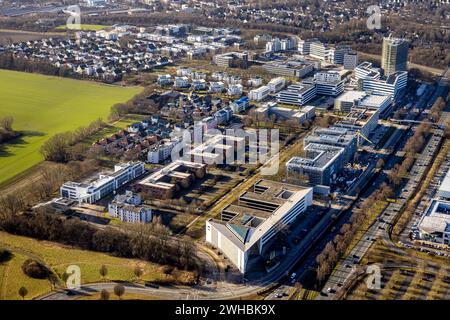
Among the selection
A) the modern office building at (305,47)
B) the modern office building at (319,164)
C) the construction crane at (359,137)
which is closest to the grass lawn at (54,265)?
the modern office building at (319,164)

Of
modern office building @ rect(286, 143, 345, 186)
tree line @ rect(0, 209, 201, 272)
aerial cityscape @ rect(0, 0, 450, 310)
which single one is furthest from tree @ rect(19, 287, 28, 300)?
modern office building @ rect(286, 143, 345, 186)

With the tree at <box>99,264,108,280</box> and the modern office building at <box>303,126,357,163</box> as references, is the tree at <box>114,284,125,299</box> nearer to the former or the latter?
the tree at <box>99,264,108,280</box>

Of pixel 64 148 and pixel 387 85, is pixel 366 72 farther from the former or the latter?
pixel 64 148

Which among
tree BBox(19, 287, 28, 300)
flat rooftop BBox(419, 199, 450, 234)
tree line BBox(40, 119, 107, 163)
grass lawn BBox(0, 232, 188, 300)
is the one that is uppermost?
tree line BBox(40, 119, 107, 163)

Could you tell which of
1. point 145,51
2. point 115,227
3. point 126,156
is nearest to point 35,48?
point 145,51

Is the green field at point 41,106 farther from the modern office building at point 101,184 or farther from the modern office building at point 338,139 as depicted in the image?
the modern office building at point 338,139
